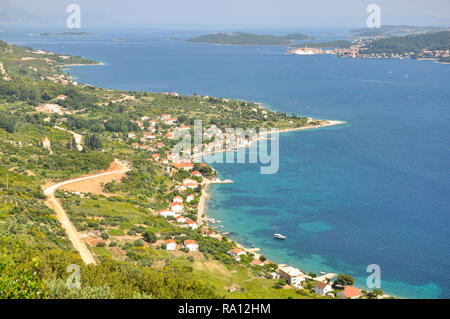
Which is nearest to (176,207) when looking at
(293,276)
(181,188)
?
(181,188)

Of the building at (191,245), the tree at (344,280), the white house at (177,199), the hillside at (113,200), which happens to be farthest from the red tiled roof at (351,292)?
the white house at (177,199)

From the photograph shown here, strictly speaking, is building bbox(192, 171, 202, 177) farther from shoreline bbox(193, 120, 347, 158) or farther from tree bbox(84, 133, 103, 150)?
tree bbox(84, 133, 103, 150)

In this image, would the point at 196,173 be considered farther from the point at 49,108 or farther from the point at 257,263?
the point at 49,108

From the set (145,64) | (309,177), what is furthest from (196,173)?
(145,64)

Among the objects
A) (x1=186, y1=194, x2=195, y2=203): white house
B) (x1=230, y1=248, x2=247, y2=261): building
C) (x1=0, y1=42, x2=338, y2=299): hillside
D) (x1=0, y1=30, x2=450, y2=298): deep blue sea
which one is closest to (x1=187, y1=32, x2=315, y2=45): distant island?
(x1=0, y1=30, x2=450, y2=298): deep blue sea

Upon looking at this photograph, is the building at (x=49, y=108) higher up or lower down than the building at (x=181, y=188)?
higher up

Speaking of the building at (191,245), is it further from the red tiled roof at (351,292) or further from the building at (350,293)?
the red tiled roof at (351,292)

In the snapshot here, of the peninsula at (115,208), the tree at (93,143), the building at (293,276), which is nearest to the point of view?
the peninsula at (115,208)

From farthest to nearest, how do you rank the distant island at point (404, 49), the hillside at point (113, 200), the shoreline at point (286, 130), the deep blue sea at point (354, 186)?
1. the distant island at point (404, 49)
2. the shoreline at point (286, 130)
3. the deep blue sea at point (354, 186)
4. the hillside at point (113, 200)
